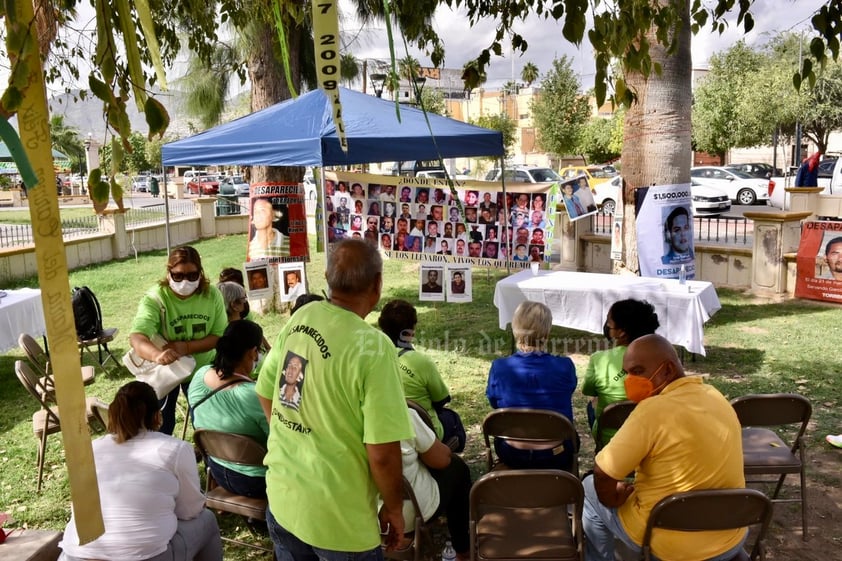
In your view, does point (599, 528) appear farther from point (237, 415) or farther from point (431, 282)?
point (431, 282)

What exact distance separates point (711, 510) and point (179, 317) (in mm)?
3229

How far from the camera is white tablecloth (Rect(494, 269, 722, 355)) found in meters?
6.49

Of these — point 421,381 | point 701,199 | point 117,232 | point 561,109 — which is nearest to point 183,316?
point 421,381

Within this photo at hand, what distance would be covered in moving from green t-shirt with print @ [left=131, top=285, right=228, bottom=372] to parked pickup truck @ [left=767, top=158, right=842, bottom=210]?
1563cm

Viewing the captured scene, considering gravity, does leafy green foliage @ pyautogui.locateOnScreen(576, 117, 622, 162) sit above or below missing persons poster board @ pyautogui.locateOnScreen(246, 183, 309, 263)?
above

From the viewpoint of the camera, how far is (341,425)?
2.03m

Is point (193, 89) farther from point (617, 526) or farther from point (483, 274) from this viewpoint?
point (617, 526)

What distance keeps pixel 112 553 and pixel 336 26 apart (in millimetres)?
2115

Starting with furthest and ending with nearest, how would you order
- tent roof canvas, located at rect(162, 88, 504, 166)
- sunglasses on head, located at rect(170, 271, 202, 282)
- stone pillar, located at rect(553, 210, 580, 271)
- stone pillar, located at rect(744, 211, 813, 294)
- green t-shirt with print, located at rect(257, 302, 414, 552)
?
1. stone pillar, located at rect(553, 210, 580, 271)
2. stone pillar, located at rect(744, 211, 813, 294)
3. tent roof canvas, located at rect(162, 88, 504, 166)
4. sunglasses on head, located at rect(170, 271, 202, 282)
5. green t-shirt with print, located at rect(257, 302, 414, 552)

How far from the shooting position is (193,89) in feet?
61.0

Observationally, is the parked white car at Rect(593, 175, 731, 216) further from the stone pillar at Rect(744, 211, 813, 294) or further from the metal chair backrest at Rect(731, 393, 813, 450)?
the metal chair backrest at Rect(731, 393, 813, 450)

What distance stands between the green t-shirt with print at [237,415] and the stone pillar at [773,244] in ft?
28.1

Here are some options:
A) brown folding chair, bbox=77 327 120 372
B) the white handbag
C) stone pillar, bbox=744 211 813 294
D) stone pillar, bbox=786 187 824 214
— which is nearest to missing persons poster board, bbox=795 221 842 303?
stone pillar, bbox=744 211 813 294

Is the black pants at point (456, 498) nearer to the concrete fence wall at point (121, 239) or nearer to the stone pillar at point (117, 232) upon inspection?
the concrete fence wall at point (121, 239)
